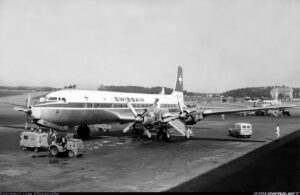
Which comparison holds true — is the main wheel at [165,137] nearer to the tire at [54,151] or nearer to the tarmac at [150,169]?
the tarmac at [150,169]

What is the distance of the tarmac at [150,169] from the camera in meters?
11.9

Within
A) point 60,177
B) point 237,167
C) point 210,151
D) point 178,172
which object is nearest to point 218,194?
point 178,172

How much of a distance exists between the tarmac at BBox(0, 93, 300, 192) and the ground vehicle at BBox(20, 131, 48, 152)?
0.60 m

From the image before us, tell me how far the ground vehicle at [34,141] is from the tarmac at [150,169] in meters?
0.60

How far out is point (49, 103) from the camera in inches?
867

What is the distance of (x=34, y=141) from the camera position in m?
20.3

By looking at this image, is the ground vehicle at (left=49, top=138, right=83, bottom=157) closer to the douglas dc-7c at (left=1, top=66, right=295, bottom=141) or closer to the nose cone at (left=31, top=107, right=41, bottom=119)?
the nose cone at (left=31, top=107, right=41, bottom=119)

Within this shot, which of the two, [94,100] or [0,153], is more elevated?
[94,100]

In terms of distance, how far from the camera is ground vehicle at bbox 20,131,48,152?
20188mm

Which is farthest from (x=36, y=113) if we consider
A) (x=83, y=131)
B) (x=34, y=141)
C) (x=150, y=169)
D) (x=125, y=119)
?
(x=150, y=169)

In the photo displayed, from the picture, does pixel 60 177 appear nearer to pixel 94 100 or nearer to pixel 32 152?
pixel 32 152

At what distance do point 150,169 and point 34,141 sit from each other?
9.28m

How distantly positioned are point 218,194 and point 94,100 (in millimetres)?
16094

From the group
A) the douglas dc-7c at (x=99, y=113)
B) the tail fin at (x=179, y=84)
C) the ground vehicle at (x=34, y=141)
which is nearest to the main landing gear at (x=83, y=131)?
the douglas dc-7c at (x=99, y=113)
